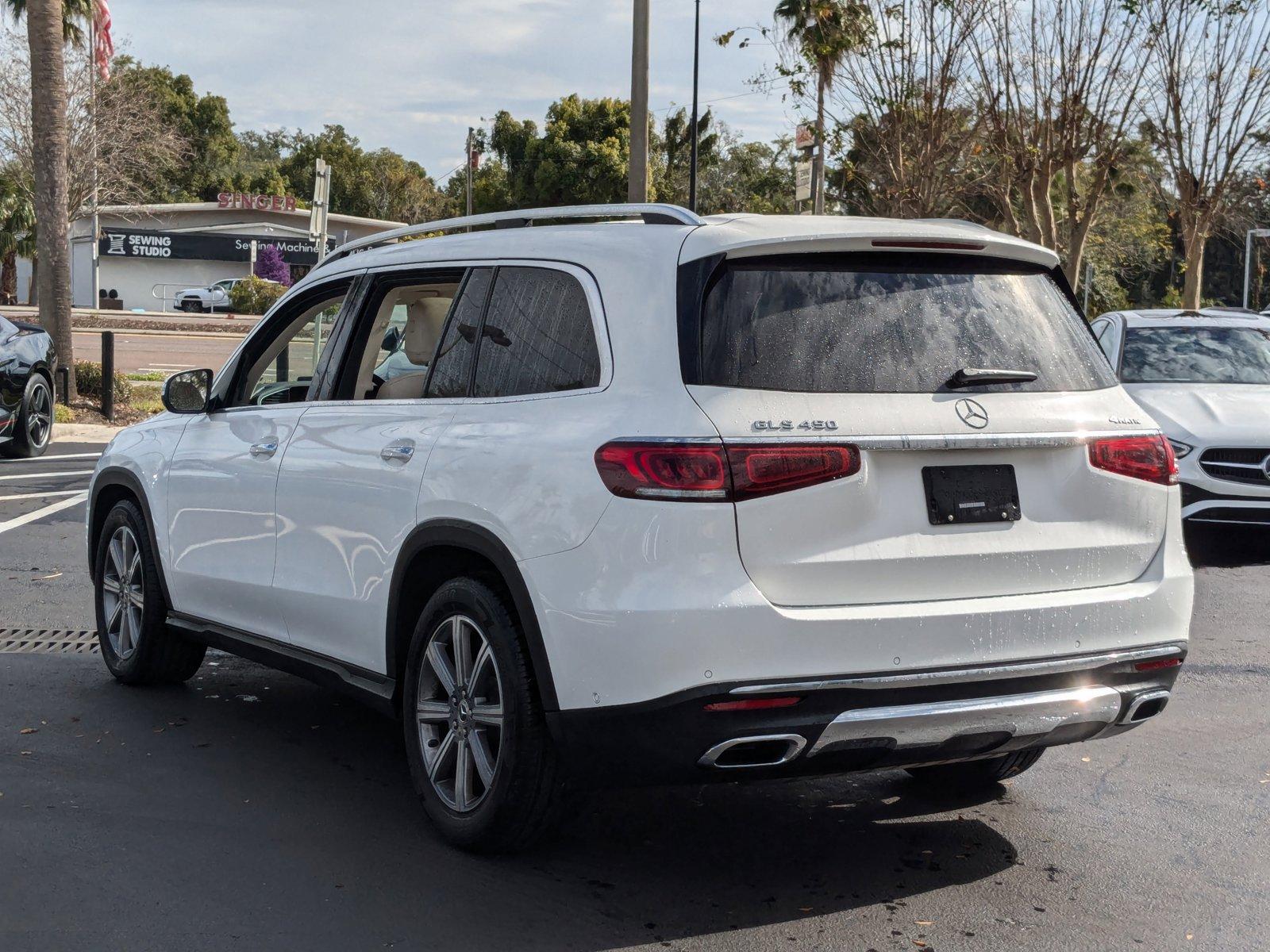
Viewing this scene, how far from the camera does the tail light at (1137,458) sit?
4.22 m

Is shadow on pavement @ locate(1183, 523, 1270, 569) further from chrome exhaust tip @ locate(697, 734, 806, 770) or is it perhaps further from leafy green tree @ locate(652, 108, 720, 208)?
leafy green tree @ locate(652, 108, 720, 208)

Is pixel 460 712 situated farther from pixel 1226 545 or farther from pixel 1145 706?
pixel 1226 545

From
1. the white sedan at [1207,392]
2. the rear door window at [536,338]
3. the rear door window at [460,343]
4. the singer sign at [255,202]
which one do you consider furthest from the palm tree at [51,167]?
the singer sign at [255,202]

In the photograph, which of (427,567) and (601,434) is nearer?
(601,434)

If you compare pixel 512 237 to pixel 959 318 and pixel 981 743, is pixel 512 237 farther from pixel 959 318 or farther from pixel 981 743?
pixel 981 743

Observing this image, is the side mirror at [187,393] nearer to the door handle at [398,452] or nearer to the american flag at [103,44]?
the door handle at [398,452]

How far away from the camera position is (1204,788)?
5258 mm

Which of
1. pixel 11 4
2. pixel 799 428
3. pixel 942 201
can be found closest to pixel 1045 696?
pixel 799 428

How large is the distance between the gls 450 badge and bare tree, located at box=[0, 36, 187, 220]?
40.9 meters

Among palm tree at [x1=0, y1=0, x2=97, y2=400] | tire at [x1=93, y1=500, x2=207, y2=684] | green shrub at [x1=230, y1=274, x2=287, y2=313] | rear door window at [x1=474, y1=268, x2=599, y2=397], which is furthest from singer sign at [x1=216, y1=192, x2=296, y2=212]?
rear door window at [x1=474, y1=268, x2=599, y2=397]

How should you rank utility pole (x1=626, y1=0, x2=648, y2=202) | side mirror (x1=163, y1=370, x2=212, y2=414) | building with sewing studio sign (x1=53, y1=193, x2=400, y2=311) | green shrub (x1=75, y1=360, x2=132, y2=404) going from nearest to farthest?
side mirror (x1=163, y1=370, x2=212, y2=414) < utility pole (x1=626, y1=0, x2=648, y2=202) < green shrub (x1=75, y1=360, x2=132, y2=404) < building with sewing studio sign (x1=53, y1=193, x2=400, y2=311)

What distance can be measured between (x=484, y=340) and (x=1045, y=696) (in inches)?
76.9

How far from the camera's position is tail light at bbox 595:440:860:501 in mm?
3734

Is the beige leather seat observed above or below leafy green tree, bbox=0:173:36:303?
below
